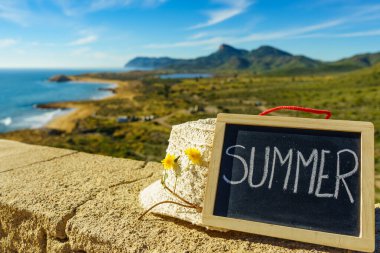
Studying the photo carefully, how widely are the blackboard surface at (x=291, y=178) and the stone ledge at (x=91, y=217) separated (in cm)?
15

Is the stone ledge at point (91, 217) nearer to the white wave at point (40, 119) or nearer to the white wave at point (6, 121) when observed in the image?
the white wave at point (40, 119)

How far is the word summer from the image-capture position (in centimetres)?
160

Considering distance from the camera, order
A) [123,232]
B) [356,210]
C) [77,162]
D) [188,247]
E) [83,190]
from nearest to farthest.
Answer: [356,210] → [188,247] → [123,232] → [83,190] → [77,162]

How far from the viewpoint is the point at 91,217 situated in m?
1.98

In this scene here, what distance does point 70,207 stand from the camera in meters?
2.10

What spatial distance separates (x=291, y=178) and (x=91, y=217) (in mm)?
1147

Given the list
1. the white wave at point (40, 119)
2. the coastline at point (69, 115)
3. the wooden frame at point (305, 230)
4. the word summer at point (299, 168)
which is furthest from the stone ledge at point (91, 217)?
the white wave at point (40, 119)

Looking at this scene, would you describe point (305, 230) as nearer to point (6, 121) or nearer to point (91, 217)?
point (91, 217)

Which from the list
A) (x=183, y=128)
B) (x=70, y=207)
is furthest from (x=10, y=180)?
(x=183, y=128)

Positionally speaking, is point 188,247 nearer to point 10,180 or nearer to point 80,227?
point 80,227

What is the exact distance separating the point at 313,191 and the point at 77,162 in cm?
220

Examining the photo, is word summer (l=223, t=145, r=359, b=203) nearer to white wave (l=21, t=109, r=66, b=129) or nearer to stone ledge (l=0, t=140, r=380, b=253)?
stone ledge (l=0, t=140, r=380, b=253)

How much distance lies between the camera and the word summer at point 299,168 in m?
1.60

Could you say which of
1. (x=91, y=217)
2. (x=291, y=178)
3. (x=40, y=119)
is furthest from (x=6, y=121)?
(x=291, y=178)
